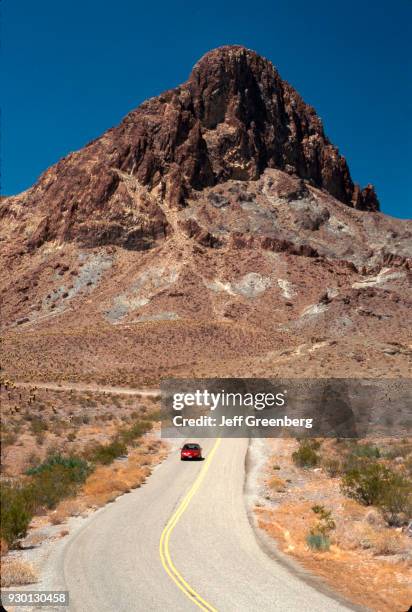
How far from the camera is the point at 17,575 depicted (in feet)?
39.0

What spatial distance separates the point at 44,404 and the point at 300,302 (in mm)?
67031

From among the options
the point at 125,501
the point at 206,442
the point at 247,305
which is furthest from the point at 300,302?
the point at 125,501

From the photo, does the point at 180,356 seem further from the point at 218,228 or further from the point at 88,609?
the point at 88,609

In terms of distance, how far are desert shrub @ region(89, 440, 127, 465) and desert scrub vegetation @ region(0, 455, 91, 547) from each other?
2.20m

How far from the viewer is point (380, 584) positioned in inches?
499

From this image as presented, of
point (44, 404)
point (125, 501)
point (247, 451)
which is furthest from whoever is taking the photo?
point (44, 404)

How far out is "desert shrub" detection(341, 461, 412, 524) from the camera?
57.6ft

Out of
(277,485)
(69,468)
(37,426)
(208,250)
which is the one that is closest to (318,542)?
(277,485)

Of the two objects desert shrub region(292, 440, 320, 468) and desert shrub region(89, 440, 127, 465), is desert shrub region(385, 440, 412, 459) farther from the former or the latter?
desert shrub region(89, 440, 127, 465)

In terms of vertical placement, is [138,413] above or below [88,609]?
above

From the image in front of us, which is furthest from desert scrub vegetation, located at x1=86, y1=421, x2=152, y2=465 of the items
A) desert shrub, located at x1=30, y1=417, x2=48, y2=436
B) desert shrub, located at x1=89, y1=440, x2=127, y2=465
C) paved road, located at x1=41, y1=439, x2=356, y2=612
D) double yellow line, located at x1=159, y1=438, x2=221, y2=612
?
paved road, located at x1=41, y1=439, x2=356, y2=612

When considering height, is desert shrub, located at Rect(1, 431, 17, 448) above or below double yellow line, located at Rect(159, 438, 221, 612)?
above

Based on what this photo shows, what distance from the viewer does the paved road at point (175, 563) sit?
36.7 feet

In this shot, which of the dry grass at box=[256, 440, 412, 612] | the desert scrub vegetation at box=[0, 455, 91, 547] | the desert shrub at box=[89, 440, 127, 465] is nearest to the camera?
the dry grass at box=[256, 440, 412, 612]
